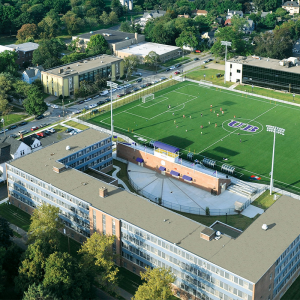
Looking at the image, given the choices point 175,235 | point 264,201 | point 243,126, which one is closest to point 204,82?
point 243,126

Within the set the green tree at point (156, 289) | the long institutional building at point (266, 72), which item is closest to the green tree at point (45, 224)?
the green tree at point (156, 289)

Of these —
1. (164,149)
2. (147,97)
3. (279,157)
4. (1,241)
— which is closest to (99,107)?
(147,97)

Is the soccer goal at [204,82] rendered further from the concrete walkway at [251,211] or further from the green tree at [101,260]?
the green tree at [101,260]

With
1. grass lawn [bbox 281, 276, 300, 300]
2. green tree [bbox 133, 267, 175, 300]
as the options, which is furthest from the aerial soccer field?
green tree [bbox 133, 267, 175, 300]

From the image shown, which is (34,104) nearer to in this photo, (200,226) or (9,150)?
(9,150)

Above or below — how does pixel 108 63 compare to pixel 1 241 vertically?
above

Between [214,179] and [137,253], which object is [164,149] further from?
[137,253]

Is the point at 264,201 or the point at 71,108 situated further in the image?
the point at 71,108
